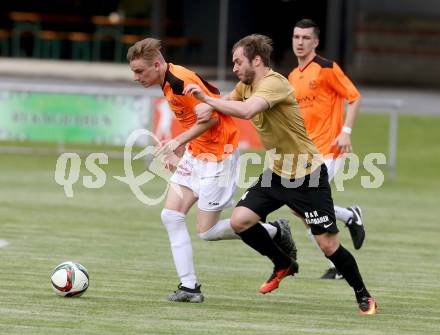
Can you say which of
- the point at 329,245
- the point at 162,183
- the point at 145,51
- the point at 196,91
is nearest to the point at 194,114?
the point at 145,51

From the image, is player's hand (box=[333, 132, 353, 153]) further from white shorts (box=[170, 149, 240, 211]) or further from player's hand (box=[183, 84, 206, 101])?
player's hand (box=[183, 84, 206, 101])

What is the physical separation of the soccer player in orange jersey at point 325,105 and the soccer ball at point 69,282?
264 centimetres

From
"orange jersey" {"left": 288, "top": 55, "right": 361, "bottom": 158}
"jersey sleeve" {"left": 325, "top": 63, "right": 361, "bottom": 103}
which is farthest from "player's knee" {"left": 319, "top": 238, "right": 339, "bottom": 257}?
"jersey sleeve" {"left": 325, "top": 63, "right": 361, "bottom": 103}

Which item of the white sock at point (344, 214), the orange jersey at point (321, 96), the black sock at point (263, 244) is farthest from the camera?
the orange jersey at point (321, 96)

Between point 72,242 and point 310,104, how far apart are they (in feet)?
10.0

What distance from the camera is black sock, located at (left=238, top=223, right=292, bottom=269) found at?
8906 mm

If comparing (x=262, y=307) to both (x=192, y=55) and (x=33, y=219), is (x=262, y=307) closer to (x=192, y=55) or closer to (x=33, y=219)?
(x=33, y=219)

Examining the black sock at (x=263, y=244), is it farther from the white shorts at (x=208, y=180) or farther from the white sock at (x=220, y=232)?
the white shorts at (x=208, y=180)

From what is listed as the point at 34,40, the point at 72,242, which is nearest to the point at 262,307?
the point at 72,242

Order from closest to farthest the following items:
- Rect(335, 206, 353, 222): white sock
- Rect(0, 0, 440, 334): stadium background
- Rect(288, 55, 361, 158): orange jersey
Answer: Rect(0, 0, 440, 334): stadium background → Rect(335, 206, 353, 222): white sock → Rect(288, 55, 361, 158): orange jersey

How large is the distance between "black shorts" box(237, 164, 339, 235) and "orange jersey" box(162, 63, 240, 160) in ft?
1.42

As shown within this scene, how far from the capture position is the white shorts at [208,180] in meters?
8.94

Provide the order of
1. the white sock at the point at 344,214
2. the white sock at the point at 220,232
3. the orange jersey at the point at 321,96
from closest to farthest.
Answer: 1. the white sock at the point at 220,232
2. the white sock at the point at 344,214
3. the orange jersey at the point at 321,96

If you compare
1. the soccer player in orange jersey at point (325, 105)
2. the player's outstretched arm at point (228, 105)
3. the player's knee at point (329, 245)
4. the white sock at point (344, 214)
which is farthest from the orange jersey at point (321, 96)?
the player's outstretched arm at point (228, 105)
